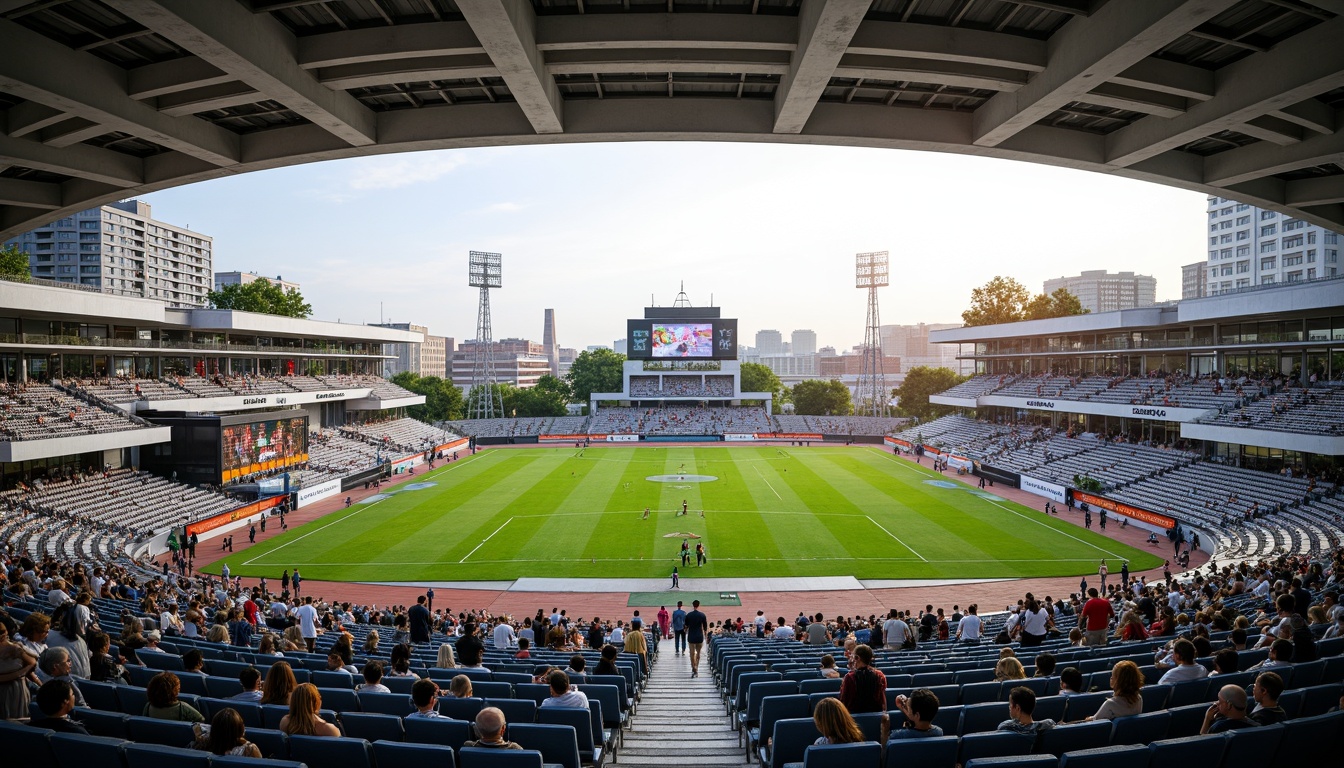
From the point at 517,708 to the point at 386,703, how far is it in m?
1.33

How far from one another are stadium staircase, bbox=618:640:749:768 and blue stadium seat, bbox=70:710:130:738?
467 centimetres

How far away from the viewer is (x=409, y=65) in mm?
8758

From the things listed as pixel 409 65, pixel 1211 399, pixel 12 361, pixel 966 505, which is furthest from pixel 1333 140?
pixel 12 361

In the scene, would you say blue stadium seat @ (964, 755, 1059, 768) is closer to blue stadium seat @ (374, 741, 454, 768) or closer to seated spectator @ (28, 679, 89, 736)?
blue stadium seat @ (374, 741, 454, 768)

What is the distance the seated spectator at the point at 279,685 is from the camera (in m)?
6.31

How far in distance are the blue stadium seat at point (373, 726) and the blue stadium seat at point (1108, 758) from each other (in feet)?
17.0

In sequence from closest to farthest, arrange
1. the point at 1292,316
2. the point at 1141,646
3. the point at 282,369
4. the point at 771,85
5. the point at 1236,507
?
the point at 771,85 < the point at 1141,646 < the point at 1236,507 < the point at 1292,316 < the point at 282,369

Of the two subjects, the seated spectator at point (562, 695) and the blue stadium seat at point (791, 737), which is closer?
the blue stadium seat at point (791, 737)

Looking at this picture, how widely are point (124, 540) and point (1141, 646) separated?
36296 mm

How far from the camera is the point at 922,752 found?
5.04m

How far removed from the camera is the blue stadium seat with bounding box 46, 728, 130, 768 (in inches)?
181

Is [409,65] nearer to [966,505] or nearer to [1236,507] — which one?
[1236,507]

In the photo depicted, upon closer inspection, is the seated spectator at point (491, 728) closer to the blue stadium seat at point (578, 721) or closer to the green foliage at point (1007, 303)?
the blue stadium seat at point (578, 721)

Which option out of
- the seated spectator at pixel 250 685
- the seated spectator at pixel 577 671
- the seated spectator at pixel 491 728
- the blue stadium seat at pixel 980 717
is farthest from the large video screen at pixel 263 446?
the blue stadium seat at pixel 980 717
